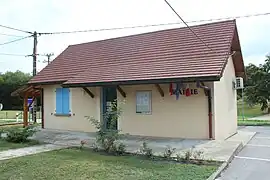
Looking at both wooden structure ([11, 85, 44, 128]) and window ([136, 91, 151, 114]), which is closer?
window ([136, 91, 151, 114])

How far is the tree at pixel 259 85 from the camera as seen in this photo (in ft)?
119

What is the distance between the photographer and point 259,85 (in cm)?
3644

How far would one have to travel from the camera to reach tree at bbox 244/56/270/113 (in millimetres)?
36125

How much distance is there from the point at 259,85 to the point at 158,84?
2775 cm

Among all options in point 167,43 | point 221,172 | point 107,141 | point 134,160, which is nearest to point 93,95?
point 167,43

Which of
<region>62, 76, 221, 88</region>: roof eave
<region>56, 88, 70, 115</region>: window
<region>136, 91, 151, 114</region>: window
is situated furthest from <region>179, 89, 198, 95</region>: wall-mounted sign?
<region>56, 88, 70, 115</region>: window

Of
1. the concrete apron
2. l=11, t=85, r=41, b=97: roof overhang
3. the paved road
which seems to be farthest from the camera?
l=11, t=85, r=41, b=97: roof overhang

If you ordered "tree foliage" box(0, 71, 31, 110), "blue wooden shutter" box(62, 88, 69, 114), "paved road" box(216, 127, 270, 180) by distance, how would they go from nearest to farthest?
1. "paved road" box(216, 127, 270, 180)
2. "blue wooden shutter" box(62, 88, 69, 114)
3. "tree foliage" box(0, 71, 31, 110)

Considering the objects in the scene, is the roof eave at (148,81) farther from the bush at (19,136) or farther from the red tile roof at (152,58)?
the bush at (19,136)

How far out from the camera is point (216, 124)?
474 inches

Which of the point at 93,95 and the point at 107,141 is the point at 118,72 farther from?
the point at 107,141

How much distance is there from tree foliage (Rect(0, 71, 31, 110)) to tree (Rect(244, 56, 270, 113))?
35079 millimetres

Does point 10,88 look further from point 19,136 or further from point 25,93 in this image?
point 19,136

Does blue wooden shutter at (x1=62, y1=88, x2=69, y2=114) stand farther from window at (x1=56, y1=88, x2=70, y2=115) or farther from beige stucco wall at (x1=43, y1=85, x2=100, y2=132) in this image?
beige stucco wall at (x1=43, y1=85, x2=100, y2=132)
